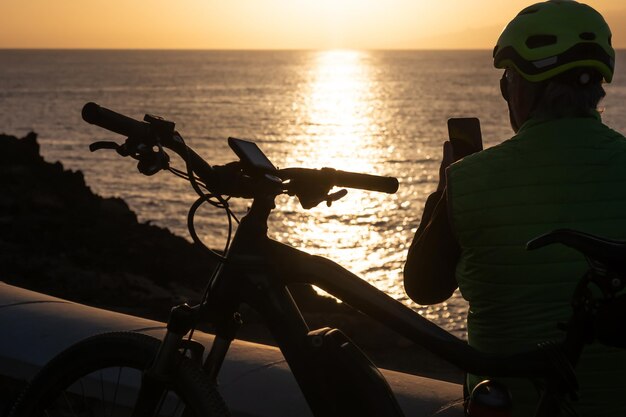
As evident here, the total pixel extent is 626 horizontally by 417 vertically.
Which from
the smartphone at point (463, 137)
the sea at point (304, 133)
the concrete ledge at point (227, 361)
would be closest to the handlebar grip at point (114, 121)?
the smartphone at point (463, 137)

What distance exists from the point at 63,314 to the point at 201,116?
330 feet

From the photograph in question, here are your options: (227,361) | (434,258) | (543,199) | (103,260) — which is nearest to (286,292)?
(434,258)

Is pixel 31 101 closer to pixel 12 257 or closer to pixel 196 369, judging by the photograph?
pixel 12 257

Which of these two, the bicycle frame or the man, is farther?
the man

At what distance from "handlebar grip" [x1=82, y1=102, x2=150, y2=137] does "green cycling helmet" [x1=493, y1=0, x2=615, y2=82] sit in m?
1.14

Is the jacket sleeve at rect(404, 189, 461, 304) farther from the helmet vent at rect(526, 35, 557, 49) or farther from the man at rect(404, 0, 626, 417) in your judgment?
the helmet vent at rect(526, 35, 557, 49)

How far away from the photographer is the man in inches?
119

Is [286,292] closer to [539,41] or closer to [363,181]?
[363,181]

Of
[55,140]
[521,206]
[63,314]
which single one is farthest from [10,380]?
[55,140]

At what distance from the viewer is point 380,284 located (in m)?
28.5

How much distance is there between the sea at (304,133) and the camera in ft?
120

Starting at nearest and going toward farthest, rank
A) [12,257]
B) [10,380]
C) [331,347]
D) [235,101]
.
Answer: [331,347]
[10,380]
[12,257]
[235,101]

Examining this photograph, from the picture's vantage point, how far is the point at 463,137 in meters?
3.48

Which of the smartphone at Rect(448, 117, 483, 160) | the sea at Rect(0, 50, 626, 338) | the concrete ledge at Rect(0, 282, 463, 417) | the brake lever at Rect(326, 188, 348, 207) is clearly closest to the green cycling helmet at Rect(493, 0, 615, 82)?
the smartphone at Rect(448, 117, 483, 160)
